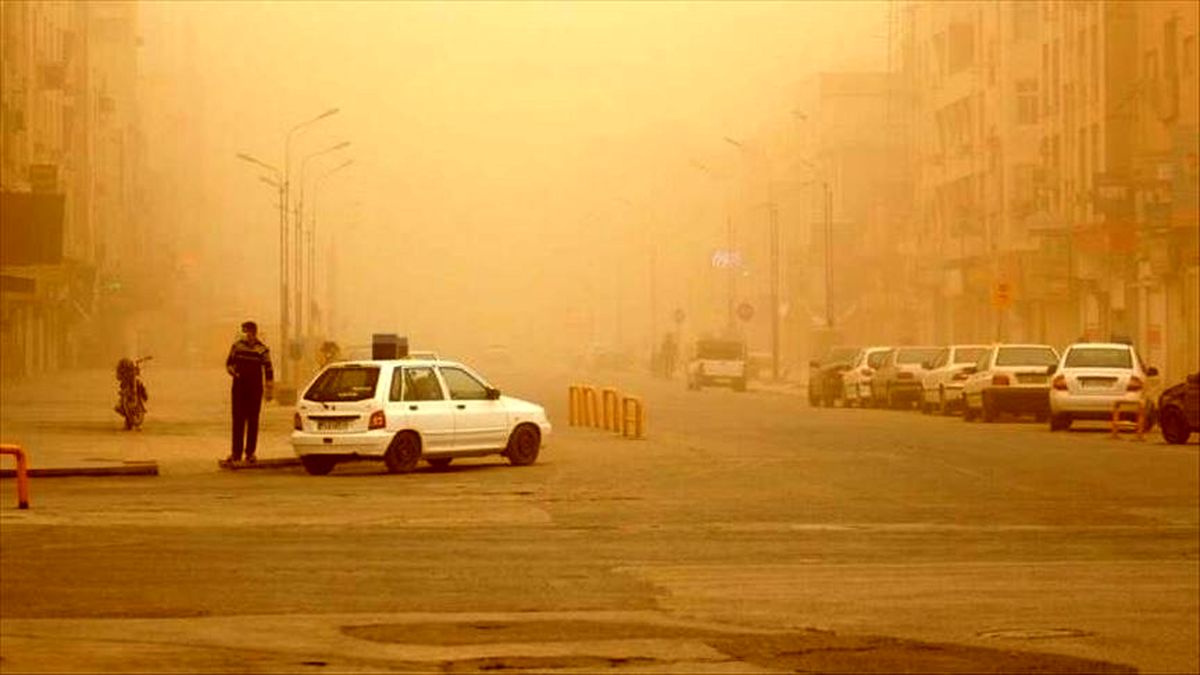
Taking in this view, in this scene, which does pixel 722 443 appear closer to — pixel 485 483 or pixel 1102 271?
pixel 485 483

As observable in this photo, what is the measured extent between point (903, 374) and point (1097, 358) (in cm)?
1677

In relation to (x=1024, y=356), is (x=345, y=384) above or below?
below

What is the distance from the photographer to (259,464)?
129 feet

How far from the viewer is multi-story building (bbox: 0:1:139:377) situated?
66.7m

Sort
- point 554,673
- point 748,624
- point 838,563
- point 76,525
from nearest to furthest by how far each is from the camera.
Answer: point 554,673, point 748,624, point 838,563, point 76,525

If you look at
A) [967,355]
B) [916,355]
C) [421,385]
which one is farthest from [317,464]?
[916,355]

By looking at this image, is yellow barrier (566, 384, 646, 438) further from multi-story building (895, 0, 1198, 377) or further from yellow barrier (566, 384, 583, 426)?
multi-story building (895, 0, 1198, 377)

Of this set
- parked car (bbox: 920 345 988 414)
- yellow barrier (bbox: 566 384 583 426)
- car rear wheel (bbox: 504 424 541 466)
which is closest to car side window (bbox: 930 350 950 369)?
parked car (bbox: 920 345 988 414)

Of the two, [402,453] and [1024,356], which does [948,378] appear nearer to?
[1024,356]

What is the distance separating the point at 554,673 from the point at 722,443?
32181 millimetres

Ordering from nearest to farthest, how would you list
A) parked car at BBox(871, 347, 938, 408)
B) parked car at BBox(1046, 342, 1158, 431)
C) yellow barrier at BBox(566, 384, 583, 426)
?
parked car at BBox(1046, 342, 1158, 431)
yellow barrier at BBox(566, 384, 583, 426)
parked car at BBox(871, 347, 938, 408)

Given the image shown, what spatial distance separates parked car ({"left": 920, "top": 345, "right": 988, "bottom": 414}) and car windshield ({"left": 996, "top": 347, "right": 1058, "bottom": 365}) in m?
3.50

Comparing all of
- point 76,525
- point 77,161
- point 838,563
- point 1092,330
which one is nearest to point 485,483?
point 76,525

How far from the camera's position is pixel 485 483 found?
34875 millimetres
